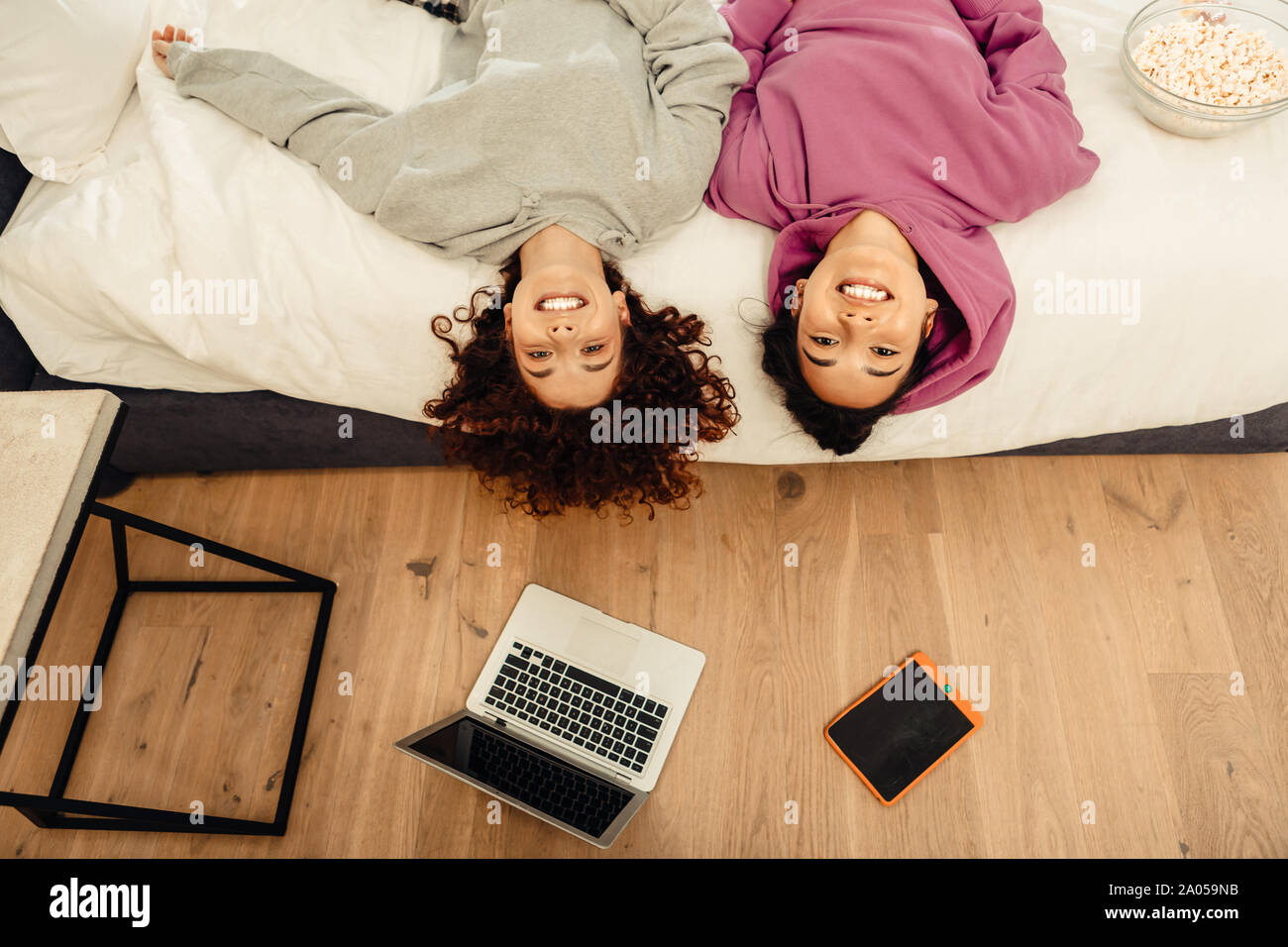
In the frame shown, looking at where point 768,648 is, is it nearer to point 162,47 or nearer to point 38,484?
point 38,484

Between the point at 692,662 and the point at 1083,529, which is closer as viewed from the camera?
the point at 692,662

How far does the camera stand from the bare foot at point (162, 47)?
4.39 feet

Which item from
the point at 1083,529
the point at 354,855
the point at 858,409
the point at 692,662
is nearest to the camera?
the point at 858,409

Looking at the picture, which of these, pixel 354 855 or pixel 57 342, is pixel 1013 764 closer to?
pixel 354 855

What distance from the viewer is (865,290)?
1.14m

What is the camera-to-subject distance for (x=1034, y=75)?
1.27m

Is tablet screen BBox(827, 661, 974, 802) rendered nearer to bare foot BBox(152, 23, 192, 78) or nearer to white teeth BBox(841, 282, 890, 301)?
white teeth BBox(841, 282, 890, 301)

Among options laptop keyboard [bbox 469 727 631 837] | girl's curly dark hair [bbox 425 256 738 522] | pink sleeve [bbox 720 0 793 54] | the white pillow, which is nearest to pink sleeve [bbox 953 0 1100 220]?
pink sleeve [bbox 720 0 793 54]

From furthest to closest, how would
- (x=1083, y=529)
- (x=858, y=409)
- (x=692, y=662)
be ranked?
(x=1083, y=529), (x=692, y=662), (x=858, y=409)

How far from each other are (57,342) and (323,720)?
0.75m

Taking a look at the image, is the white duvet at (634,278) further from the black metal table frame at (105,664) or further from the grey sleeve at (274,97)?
the black metal table frame at (105,664)

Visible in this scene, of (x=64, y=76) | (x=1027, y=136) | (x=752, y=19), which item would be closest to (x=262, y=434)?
(x=64, y=76)

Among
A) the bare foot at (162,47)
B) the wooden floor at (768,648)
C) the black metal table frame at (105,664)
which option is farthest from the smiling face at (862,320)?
the bare foot at (162,47)
